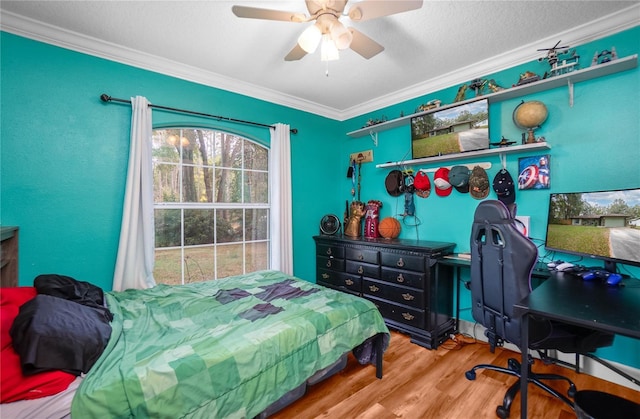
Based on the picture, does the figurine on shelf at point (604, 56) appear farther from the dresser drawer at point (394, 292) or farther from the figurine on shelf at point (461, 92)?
the dresser drawer at point (394, 292)

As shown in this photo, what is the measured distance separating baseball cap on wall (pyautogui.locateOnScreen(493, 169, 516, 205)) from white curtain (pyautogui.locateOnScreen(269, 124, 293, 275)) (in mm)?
2189

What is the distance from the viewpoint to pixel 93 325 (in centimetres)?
134

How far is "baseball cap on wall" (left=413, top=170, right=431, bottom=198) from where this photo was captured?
3070 mm

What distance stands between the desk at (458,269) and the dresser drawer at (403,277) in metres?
0.16

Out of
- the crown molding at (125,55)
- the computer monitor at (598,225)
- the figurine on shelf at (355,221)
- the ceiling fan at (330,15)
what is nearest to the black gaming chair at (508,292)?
the computer monitor at (598,225)

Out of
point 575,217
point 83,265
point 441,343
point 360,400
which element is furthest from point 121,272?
point 575,217

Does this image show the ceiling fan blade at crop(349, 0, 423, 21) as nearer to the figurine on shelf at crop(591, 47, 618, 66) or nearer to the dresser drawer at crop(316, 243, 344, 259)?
the figurine on shelf at crop(591, 47, 618, 66)

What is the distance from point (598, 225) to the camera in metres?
1.84

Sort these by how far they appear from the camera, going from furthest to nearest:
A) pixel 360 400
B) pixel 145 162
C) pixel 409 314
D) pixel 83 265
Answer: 1. pixel 409 314
2. pixel 145 162
3. pixel 83 265
4. pixel 360 400

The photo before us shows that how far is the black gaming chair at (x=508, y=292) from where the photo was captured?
5.23 ft

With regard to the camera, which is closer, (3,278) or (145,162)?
(3,278)

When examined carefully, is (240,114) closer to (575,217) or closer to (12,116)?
(12,116)

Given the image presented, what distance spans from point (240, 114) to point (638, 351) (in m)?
3.96

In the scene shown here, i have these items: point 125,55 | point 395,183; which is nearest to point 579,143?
point 395,183
